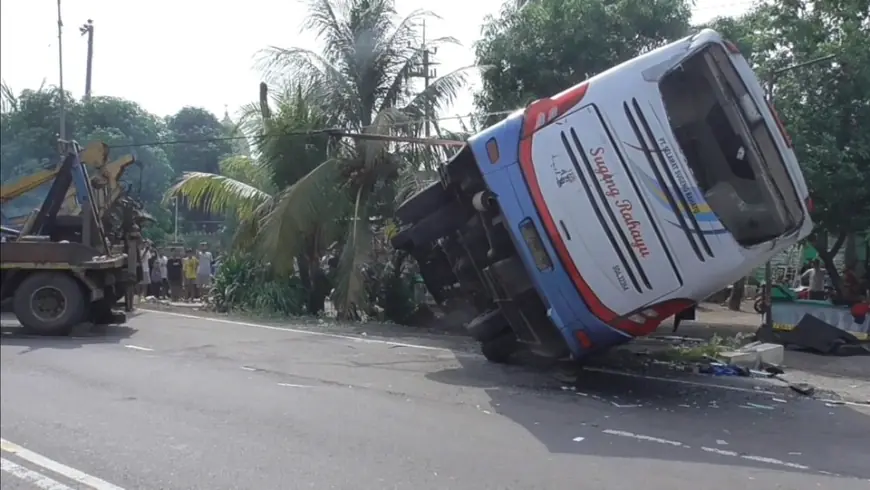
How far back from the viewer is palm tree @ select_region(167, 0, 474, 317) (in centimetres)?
1683

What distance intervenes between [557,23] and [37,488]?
13252 millimetres

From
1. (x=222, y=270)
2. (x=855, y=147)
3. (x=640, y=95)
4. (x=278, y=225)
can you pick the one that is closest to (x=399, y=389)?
(x=640, y=95)

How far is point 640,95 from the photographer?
863 centimetres

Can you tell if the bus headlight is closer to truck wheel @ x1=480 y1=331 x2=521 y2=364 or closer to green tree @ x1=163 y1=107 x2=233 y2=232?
truck wheel @ x1=480 y1=331 x2=521 y2=364

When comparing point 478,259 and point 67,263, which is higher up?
point 478,259

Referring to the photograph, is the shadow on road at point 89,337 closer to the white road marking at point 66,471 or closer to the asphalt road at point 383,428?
the asphalt road at point 383,428

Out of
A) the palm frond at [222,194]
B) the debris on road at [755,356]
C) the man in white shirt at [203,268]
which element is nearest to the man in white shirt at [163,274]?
the man in white shirt at [203,268]

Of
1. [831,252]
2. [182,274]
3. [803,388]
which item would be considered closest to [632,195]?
[803,388]

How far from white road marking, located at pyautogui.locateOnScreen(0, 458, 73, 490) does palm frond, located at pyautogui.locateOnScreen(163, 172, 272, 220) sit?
12854 millimetres

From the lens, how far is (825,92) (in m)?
15.0

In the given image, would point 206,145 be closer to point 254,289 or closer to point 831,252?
point 254,289

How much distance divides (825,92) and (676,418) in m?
8.99

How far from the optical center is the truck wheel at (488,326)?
10.3 m

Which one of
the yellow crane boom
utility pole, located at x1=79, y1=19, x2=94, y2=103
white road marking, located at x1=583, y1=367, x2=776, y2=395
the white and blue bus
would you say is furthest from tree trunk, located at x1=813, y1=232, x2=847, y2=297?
utility pole, located at x1=79, y1=19, x2=94, y2=103
